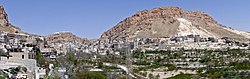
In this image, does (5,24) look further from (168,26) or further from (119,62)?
(168,26)

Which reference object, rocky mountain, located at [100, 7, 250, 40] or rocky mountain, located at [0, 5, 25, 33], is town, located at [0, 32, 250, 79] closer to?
rocky mountain, located at [100, 7, 250, 40]

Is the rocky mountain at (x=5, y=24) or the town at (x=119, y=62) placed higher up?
the rocky mountain at (x=5, y=24)

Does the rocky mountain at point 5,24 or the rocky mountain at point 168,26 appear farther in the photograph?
the rocky mountain at point 168,26

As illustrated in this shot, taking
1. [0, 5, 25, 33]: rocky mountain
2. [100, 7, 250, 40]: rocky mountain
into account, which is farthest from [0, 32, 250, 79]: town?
[0, 5, 25, 33]: rocky mountain

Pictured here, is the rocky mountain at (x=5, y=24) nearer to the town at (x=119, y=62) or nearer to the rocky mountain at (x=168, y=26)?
the town at (x=119, y=62)

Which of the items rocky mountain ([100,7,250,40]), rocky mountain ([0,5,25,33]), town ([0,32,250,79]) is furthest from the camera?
rocky mountain ([100,7,250,40])

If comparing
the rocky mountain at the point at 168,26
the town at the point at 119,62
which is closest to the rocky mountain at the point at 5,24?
the town at the point at 119,62

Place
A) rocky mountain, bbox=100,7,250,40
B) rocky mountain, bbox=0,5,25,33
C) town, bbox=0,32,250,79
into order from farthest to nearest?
rocky mountain, bbox=100,7,250,40
rocky mountain, bbox=0,5,25,33
town, bbox=0,32,250,79

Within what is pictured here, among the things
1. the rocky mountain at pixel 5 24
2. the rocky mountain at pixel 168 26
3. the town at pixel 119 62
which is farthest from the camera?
the rocky mountain at pixel 168 26

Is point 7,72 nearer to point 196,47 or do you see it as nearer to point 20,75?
point 20,75

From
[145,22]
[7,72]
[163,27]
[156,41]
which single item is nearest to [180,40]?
[156,41]
